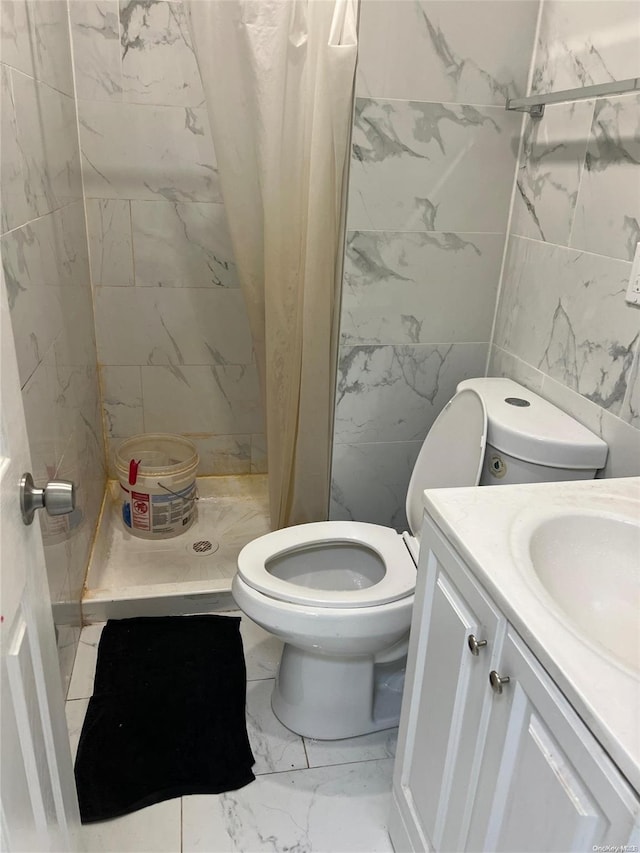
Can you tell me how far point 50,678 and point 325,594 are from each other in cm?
65

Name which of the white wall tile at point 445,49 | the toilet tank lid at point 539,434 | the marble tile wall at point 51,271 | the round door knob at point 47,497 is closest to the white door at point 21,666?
the round door knob at point 47,497

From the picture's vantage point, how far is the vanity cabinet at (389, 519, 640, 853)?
0.71 metres

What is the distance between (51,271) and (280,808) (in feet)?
4.76

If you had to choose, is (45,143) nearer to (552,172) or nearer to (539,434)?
(552,172)

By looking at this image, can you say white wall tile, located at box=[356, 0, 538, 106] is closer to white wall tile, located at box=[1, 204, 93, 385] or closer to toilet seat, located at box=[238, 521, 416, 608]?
white wall tile, located at box=[1, 204, 93, 385]

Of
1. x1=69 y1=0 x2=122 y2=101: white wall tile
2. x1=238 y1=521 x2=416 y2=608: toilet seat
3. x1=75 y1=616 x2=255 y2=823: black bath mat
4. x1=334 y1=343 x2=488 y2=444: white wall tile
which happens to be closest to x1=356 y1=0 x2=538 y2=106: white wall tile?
x1=334 y1=343 x2=488 y2=444: white wall tile

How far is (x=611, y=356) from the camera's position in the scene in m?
1.37

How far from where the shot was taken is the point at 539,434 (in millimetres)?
1428

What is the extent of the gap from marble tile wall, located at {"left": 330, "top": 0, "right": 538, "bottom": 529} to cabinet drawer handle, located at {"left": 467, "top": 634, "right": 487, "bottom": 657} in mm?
1000

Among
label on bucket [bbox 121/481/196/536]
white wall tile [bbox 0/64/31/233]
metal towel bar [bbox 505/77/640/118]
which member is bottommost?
label on bucket [bbox 121/481/196/536]

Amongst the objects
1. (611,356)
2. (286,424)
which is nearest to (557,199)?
(611,356)

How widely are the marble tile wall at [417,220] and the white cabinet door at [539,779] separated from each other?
1.09 m

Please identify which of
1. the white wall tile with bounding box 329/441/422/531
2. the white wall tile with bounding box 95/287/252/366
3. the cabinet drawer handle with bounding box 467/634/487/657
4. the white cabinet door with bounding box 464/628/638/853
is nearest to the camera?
the white cabinet door with bounding box 464/628/638/853

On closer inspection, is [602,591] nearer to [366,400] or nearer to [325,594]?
[325,594]
